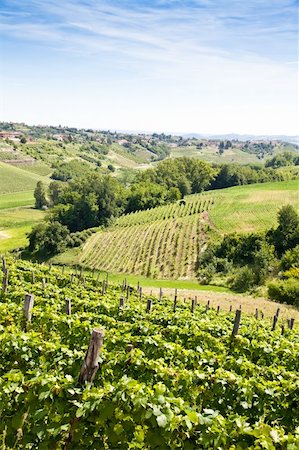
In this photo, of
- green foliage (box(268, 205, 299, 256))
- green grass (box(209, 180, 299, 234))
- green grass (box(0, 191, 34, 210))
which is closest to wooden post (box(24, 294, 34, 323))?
green foliage (box(268, 205, 299, 256))

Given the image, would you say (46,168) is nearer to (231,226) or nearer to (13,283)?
(231,226)

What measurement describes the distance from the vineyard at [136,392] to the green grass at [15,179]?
12871 centimetres

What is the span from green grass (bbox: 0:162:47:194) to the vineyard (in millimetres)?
128706

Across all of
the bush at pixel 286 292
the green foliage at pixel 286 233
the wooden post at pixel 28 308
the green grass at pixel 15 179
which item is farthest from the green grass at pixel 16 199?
the wooden post at pixel 28 308

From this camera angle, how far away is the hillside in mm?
51812

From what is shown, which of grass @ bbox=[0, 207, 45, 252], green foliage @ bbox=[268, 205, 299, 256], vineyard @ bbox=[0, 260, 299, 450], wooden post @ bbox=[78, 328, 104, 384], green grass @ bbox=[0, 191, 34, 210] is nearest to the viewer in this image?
vineyard @ bbox=[0, 260, 299, 450]

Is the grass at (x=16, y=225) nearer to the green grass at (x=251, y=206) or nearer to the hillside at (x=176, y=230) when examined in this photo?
the hillside at (x=176, y=230)

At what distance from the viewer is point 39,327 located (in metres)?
9.38

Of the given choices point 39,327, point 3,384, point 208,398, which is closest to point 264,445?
point 208,398

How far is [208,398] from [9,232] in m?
82.5

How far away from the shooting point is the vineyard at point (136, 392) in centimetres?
473

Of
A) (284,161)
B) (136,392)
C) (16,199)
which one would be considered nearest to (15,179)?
(16,199)

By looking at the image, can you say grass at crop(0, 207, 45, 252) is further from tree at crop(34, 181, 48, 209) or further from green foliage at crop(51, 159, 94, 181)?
green foliage at crop(51, 159, 94, 181)

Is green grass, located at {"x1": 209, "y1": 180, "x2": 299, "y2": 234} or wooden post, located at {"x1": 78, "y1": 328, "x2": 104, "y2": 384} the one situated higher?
wooden post, located at {"x1": 78, "y1": 328, "x2": 104, "y2": 384}
